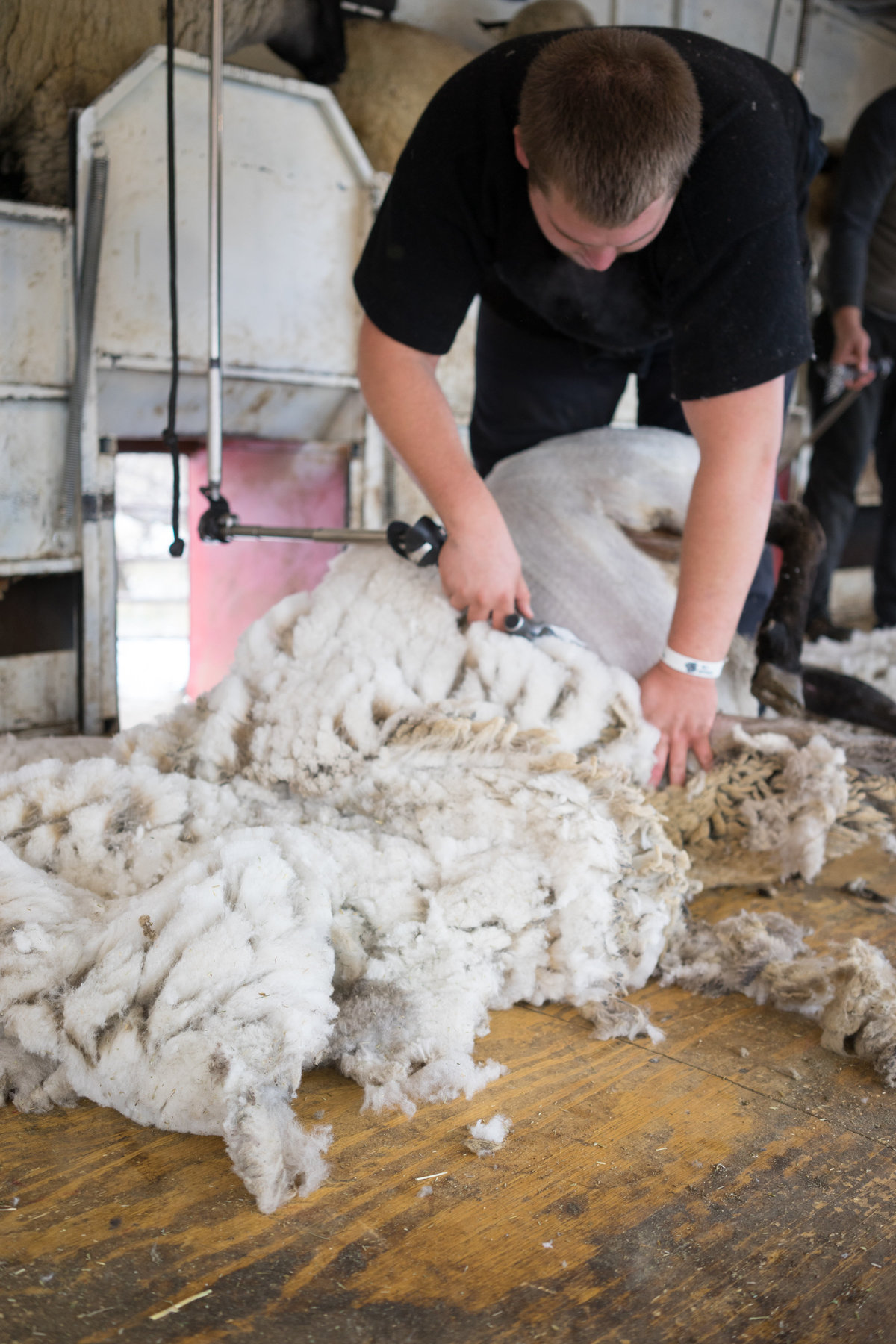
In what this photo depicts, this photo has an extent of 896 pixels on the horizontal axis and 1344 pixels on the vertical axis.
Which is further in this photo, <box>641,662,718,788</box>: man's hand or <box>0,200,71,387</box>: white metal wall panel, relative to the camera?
<box>0,200,71,387</box>: white metal wall panel

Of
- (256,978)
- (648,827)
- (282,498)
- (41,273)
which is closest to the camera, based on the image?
(256,978)

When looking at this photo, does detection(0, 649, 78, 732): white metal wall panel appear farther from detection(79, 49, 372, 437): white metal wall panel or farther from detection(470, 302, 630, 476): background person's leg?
detection(470, 302, 630, 476): background person's leg

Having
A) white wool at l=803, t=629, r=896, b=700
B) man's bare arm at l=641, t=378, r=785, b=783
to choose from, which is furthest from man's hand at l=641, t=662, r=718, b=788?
white wool at l=803, t=629, r=896, b=700

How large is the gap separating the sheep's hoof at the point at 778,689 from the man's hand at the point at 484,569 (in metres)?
0.62

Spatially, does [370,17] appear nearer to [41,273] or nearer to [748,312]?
[41,273]

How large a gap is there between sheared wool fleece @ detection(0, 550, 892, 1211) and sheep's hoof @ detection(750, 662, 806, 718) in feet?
1.36

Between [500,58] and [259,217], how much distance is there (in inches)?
46.2

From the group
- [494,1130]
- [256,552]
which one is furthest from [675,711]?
[256,552]

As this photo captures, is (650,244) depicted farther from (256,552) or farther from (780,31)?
(780,31)

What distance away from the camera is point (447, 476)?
1588 millimetres

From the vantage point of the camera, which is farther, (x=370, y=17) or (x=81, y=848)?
(x=370, y=17)

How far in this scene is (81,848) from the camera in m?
1.26

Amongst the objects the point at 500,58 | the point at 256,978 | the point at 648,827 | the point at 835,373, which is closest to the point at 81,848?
the point at 256,978

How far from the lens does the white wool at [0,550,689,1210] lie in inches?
39.1
